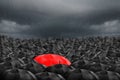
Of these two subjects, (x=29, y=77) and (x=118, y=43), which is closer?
(x=29, y=77)

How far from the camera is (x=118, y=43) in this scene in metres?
80.4

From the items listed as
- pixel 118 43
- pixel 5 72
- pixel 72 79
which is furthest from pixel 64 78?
pixel 118 43

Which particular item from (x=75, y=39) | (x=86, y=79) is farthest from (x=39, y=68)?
(x=75, y=39)

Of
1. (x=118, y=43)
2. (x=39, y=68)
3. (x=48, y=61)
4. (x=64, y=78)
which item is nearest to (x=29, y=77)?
(x=64, y=78)

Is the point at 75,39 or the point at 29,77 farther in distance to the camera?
the point at 75,39

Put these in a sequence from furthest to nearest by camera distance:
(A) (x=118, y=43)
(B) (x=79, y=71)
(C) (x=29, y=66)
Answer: (A) (x=118, y=43) → (C) (x=29, y=66) → (B) (x=79, y=71)

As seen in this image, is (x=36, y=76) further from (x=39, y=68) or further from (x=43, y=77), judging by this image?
(x=39, y=68)

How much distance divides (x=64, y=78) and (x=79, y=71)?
48.6 inches

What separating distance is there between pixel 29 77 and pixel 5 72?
5.98 feet

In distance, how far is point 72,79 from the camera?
19266 millimetres

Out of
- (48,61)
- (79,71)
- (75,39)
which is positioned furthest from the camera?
(75,39)

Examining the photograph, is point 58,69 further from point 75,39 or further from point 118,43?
point 75,39

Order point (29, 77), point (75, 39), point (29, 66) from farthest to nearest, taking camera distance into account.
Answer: point (75, 39)
point (29, 66)
point (29, 77)

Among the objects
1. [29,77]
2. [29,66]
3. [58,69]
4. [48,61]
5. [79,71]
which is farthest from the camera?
[48,61]
